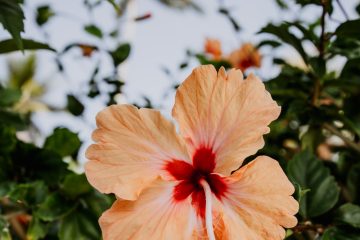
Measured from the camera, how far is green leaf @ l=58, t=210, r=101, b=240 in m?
0.89

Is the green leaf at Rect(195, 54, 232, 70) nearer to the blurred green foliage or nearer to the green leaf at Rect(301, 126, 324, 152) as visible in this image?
the blurred green foliage

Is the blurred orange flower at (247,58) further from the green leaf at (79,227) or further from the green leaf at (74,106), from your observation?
the green leaf at (79,227)

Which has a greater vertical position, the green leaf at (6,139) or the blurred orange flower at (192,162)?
→ the blurred orange flower at (192,162)

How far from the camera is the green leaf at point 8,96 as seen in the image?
1.17 m

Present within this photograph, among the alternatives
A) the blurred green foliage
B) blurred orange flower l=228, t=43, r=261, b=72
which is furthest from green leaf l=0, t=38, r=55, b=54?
blurred orange flower l=228, t=43, r=261, b=72

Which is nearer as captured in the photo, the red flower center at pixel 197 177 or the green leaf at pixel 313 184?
the red flower center at pixel 197 177

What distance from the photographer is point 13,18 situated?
2.34 ft

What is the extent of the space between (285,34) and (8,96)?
0.75m

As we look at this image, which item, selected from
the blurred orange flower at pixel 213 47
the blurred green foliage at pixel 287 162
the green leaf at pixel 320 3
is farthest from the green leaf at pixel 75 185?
the blurred orange flower at pixel 213 47

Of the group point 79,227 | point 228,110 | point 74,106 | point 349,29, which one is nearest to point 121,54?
point 74,106

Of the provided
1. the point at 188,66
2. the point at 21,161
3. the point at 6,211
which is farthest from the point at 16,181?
the point at 188,66

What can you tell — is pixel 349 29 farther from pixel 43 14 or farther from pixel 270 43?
pixel 43 14

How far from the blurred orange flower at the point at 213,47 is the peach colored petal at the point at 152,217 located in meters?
1.36

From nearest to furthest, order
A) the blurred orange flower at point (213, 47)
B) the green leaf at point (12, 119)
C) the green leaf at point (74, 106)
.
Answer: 1. the green leaf at point (12, 119)
2. the green leaf at point (74, 106)
3. the blurred orange flower at point (213, 47)
